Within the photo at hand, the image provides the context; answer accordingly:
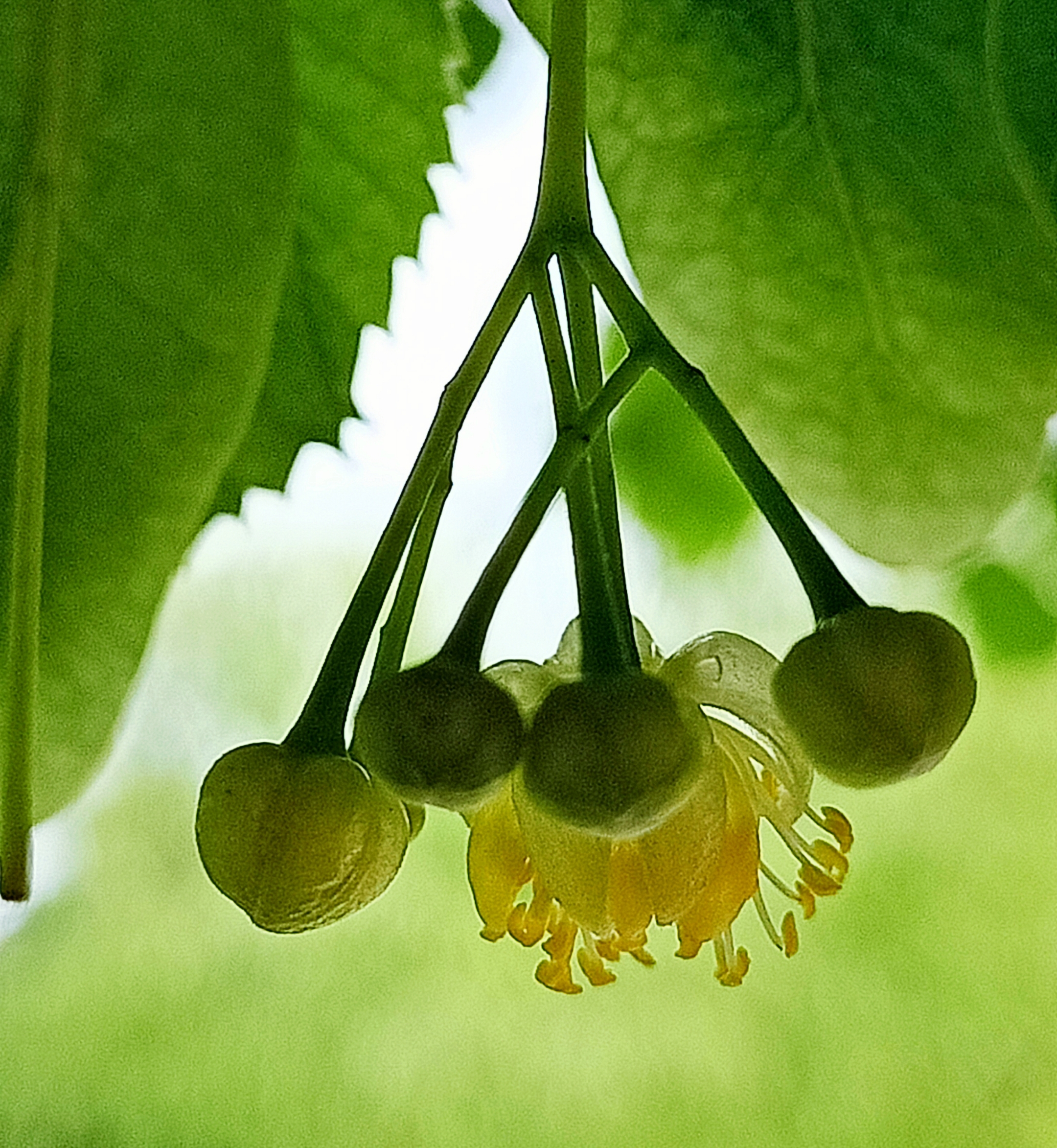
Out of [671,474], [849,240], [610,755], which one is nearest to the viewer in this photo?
[610,755]

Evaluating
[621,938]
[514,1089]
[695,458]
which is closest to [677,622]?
[695,458]

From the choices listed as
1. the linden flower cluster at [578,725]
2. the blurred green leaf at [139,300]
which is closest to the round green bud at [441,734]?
the linden flower cluster at [578,725]

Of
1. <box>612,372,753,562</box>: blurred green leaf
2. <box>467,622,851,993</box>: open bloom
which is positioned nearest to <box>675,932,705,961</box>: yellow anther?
<box>467,622,851,993</box>: open bloom

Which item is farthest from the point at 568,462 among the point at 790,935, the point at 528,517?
the point at 790,935

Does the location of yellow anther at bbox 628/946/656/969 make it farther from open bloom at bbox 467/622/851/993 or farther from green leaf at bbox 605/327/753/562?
green leaf at bbox 605/327/753/562

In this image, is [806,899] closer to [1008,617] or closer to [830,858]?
[830,858]

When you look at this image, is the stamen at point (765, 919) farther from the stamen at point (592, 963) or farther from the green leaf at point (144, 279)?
the green leaf at point (144, 279)
